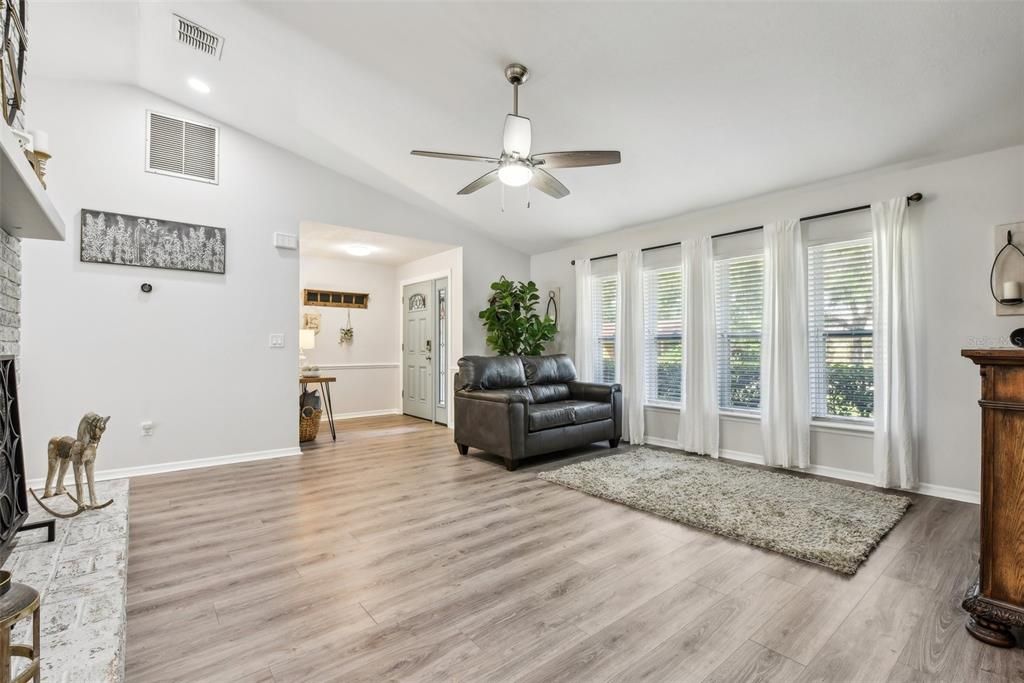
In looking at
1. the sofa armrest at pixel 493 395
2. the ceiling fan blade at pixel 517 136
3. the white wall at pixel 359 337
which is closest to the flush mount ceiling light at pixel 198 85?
the ceiling fan blade at pixel 517 136

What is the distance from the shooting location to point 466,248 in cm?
609

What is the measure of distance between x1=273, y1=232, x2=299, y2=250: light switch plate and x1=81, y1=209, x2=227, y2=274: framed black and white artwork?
0.45 metres

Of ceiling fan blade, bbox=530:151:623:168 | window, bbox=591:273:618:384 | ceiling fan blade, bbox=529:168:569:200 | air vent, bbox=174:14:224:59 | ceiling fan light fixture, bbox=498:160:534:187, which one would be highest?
air vent, bbox=174:14:224:59

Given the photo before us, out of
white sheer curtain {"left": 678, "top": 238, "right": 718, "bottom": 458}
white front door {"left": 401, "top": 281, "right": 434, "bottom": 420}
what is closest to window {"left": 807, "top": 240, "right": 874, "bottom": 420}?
white sheer curtain {"left": 678, "top": 238, "right": 718, "bottom": 458}

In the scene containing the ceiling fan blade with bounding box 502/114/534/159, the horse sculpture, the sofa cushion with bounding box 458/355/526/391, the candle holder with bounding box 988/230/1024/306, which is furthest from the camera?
the sofa cushion with bounding box 458/355/526/391

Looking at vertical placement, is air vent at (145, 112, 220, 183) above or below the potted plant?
above

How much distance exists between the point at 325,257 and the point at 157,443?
3.61 m

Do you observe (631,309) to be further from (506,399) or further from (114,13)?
(114,13)

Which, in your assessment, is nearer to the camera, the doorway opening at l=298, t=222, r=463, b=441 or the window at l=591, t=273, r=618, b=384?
the window at l=591, t=273, r=618, b=384

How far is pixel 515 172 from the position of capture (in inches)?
116

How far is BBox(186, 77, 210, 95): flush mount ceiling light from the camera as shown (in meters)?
3.86

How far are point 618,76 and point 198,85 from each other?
3.46 meters

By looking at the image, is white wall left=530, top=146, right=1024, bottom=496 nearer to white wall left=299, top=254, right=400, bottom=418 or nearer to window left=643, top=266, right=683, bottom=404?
window left=643, top=266, right=683, bottom=404

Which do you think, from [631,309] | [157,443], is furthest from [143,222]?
[631,309]
